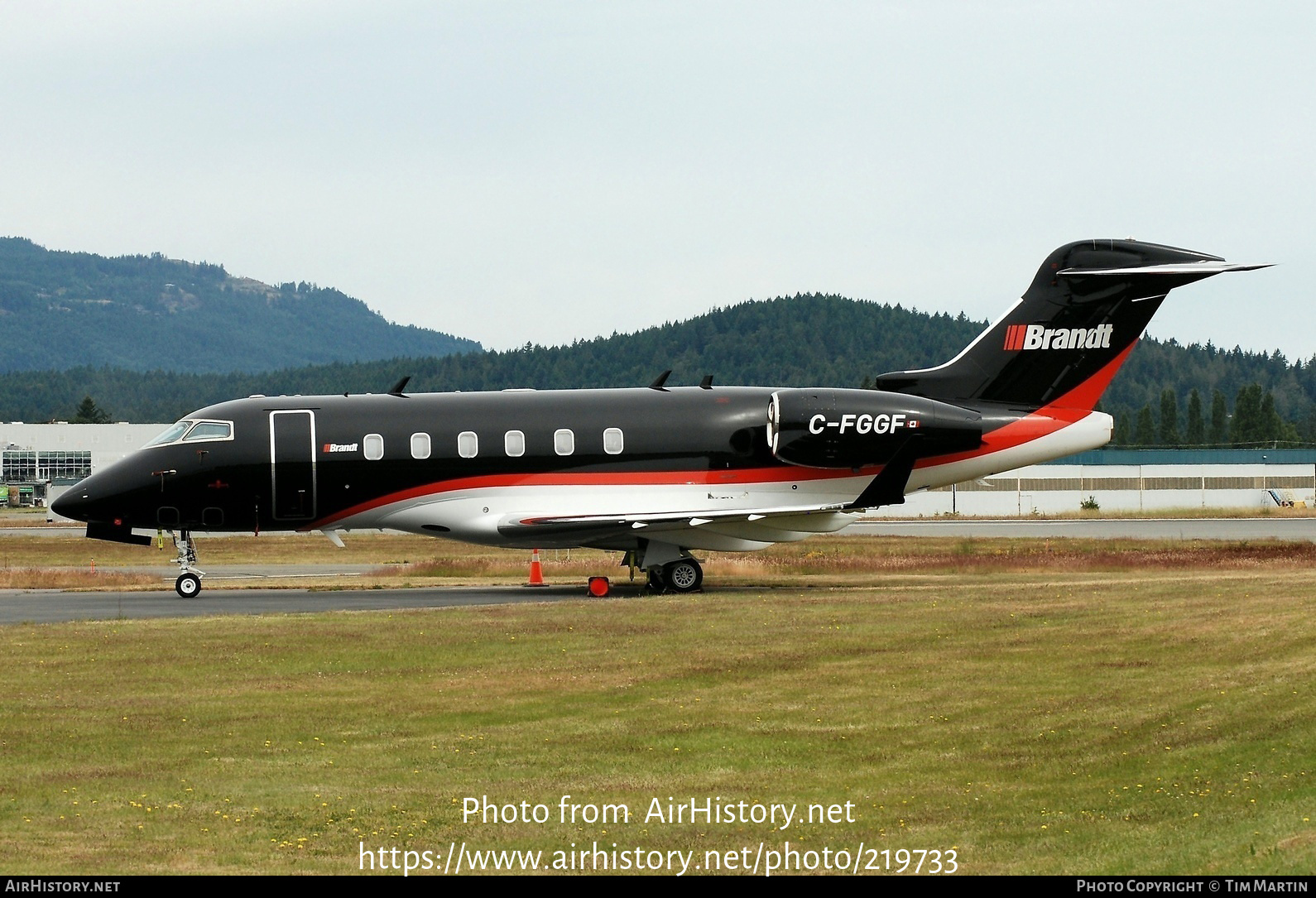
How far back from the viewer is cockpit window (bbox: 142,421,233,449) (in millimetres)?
29484

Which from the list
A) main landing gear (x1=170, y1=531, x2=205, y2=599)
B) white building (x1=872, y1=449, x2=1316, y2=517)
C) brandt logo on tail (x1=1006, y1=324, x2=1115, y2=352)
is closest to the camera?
brandt logo on tail (x1=1006, y1=324, x2=1115, y2=352)

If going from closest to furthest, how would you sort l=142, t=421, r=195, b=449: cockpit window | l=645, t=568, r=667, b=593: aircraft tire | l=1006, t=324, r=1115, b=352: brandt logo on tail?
l=142, t=421, r=195, b=449: cockpit window, l=645, t=568, r=667, b=593: aircraft tire, l=1006, t=324, r=1115, b=352: brandt logo on tail

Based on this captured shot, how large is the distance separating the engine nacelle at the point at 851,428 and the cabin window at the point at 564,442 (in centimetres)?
401

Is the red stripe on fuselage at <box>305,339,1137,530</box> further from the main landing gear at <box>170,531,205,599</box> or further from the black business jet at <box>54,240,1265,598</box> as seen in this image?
the main landing gear at <box>170,531,205,599</box>

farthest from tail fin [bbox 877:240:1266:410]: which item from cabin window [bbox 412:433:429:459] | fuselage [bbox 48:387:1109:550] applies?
cabin window [bbox 412:433:429:459]

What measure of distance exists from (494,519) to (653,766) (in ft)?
54.8

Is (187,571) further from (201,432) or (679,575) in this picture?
(679,575)

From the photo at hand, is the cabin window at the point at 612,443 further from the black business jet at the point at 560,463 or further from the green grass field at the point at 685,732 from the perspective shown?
the green grass field at the point at 685,732

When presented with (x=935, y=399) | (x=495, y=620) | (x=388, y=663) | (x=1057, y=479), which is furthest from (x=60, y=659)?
(x=1057, y=479)

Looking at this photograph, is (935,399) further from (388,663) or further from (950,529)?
(950,529)

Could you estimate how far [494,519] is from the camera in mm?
29188

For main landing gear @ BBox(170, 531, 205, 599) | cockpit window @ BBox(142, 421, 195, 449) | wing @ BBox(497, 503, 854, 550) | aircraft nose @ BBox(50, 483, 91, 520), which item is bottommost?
main landing gear @ BBox(170, 531, 205, 599)

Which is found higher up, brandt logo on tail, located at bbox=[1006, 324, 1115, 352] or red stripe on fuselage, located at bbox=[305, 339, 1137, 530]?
brandt logo on tail, located at bbox=[1006, 324, 1115, 352]

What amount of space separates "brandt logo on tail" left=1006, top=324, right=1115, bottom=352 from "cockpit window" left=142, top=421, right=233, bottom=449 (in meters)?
16.4
